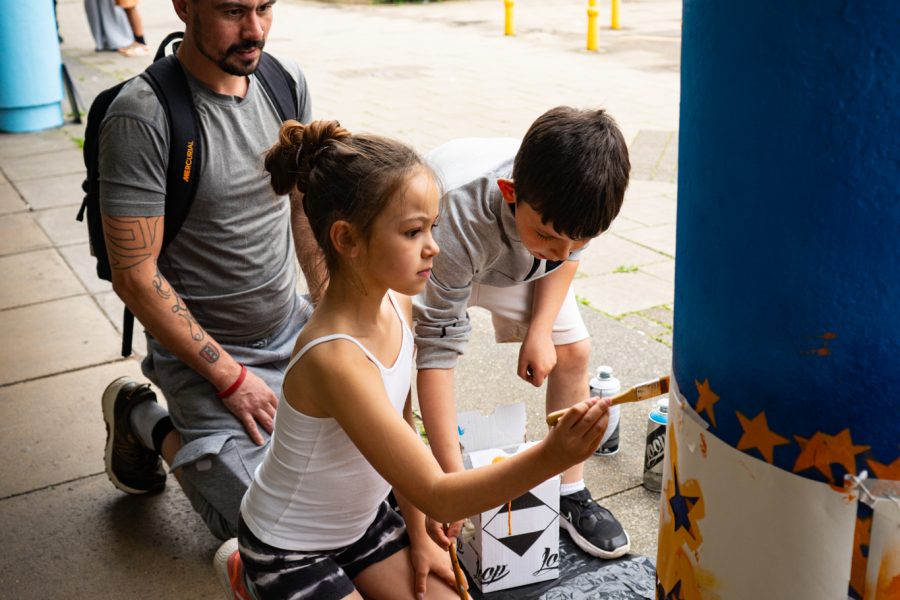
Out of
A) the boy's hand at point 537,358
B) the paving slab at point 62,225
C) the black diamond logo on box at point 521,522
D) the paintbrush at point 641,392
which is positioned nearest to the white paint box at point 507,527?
the black diamond logo on box at point 521,522

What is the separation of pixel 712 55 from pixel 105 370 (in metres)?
3.10

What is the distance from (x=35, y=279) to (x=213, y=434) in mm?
2691

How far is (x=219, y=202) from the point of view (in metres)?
2.71

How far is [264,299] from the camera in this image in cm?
287

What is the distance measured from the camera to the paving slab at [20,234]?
5.38m

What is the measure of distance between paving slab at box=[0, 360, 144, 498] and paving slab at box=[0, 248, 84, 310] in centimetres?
99

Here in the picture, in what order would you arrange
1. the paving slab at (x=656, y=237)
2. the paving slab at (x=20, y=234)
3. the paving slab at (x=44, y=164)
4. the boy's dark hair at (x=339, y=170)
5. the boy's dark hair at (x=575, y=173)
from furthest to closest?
the paving slab at (x=44, y=164)
the paving slab at (x=20, y=234)
the paving slab at (x=656, y=237)
the boy's dark hair at (x=575, y=173)
the boy's dark hair at (x=339, y=170)

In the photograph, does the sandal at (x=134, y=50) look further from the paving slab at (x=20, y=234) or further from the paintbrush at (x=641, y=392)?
the paintbrush at (x=641, y=392)

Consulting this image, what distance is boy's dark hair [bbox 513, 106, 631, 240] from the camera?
2225mm

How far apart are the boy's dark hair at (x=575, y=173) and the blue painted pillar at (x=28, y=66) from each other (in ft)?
21.4

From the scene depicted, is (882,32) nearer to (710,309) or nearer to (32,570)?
(710,309)

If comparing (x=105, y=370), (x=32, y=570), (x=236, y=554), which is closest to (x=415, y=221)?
(x=236, y=554)

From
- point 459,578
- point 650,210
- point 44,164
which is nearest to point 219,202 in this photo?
point 459,578

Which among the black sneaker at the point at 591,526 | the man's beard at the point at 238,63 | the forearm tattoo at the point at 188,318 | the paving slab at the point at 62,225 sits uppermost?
the man's beard at the point at 238,63
